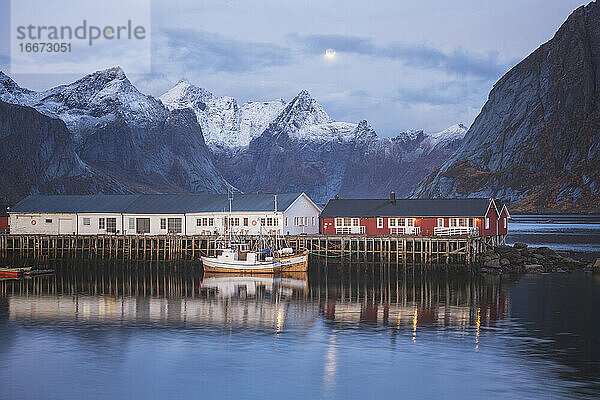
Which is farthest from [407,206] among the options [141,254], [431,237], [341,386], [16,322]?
[341,386]

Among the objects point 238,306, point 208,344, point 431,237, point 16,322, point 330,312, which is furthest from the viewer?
point 431,237

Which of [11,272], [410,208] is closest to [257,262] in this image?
[410,208]

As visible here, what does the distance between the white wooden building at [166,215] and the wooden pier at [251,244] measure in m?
1.77

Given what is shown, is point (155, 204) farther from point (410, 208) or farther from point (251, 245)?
point (410, 208)

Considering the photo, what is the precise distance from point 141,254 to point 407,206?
33191mm

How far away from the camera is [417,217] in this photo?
83812 mm

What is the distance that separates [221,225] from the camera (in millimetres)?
87375

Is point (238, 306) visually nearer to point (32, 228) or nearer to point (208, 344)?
point (208, 344)

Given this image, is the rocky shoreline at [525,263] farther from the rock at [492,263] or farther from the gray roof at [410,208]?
the gray roof at [410,208]

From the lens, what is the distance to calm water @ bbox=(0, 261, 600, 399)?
95.5ft

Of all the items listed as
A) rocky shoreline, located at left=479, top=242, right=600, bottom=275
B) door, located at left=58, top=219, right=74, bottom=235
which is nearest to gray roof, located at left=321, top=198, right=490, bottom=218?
rocky shoreline, located at left=479, top=242, right=600, bottom=275

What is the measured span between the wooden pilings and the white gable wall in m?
2.45

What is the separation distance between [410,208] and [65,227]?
44.0 meters

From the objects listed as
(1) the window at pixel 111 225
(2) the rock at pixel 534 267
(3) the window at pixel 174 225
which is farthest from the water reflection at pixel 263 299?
(1) the window at pixel 111 225
